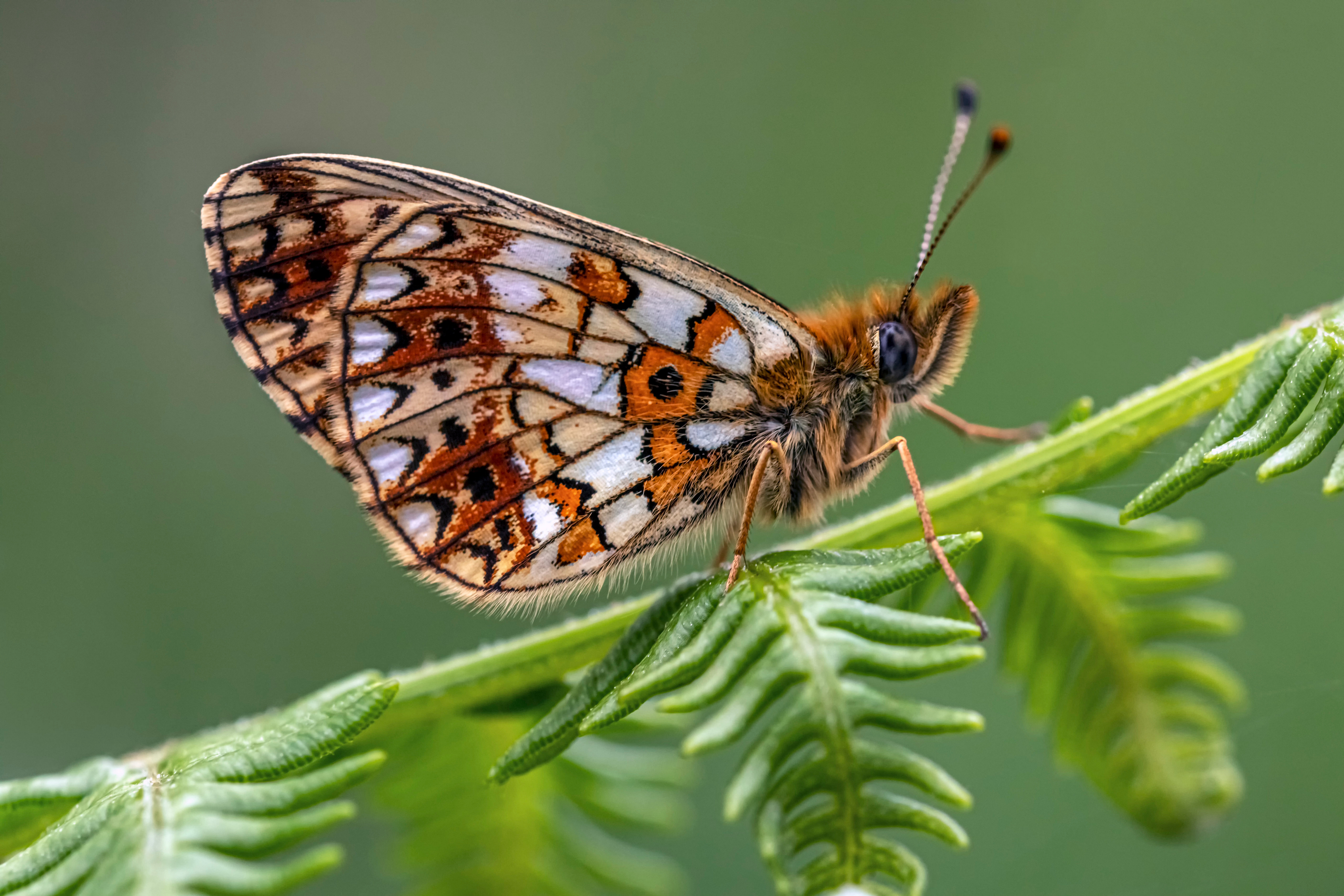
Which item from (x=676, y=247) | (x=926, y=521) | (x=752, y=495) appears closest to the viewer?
(x=926, y=521)

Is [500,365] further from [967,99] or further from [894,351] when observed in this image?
[967,99]

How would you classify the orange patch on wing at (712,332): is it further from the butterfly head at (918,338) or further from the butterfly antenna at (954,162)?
the butterfly antenna at (954,162)

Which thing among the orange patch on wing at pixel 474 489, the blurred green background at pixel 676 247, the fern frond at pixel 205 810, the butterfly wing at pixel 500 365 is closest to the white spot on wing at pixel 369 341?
the butterfly wing at pixel 500 365

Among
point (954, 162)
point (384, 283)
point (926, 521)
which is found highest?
point (954, 162)

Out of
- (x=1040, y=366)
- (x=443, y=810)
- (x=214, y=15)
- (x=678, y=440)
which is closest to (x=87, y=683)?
(x=443, y=810)

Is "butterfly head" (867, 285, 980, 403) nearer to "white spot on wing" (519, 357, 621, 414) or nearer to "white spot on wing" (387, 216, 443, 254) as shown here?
"white spot on wing" (519, 357, 621, 414)

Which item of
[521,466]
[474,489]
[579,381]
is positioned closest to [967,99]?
[579,381]

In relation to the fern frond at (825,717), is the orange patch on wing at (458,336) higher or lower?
Answer: higher
